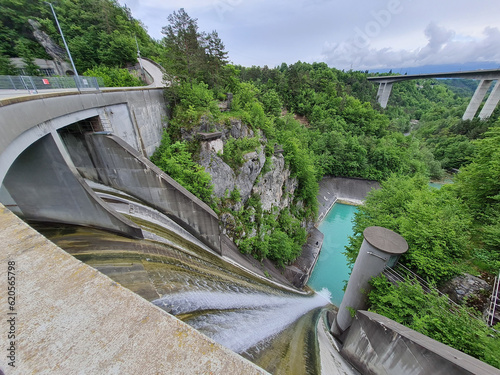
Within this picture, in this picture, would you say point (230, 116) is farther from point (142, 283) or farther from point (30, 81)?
point (142, 283)

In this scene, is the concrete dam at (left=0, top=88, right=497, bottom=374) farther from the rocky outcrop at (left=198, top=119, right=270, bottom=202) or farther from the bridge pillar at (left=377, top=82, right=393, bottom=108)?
the bridge pillar at (left=377, top=82, right=393, bottom=108)

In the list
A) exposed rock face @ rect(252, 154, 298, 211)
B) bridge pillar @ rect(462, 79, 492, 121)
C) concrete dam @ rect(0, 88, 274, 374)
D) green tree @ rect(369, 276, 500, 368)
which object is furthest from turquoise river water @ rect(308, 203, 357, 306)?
bridge pillar @ rect(462, 79, 492, 121)

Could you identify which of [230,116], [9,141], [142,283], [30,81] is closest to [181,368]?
[142,283]

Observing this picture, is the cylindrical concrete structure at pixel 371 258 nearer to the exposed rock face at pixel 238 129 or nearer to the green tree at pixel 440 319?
the green tree at pixel 440 319

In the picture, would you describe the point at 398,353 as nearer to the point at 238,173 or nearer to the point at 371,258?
the point at 371,258

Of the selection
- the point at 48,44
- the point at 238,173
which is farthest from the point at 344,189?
the point at 48,44

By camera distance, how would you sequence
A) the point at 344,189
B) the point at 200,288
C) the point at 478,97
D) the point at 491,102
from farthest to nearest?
the point at 478,97, the point at 491,102, the point at 344,189, the point at 200,288

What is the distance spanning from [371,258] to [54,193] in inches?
510

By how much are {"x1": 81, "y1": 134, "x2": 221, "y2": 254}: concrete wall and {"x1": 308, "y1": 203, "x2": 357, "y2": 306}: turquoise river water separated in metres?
10.7

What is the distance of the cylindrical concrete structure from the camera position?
7.00m

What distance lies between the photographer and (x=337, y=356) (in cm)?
786

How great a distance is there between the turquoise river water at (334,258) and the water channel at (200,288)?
6848 mm

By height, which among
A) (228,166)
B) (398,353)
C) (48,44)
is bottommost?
(398,353)

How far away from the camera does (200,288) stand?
6930mm
